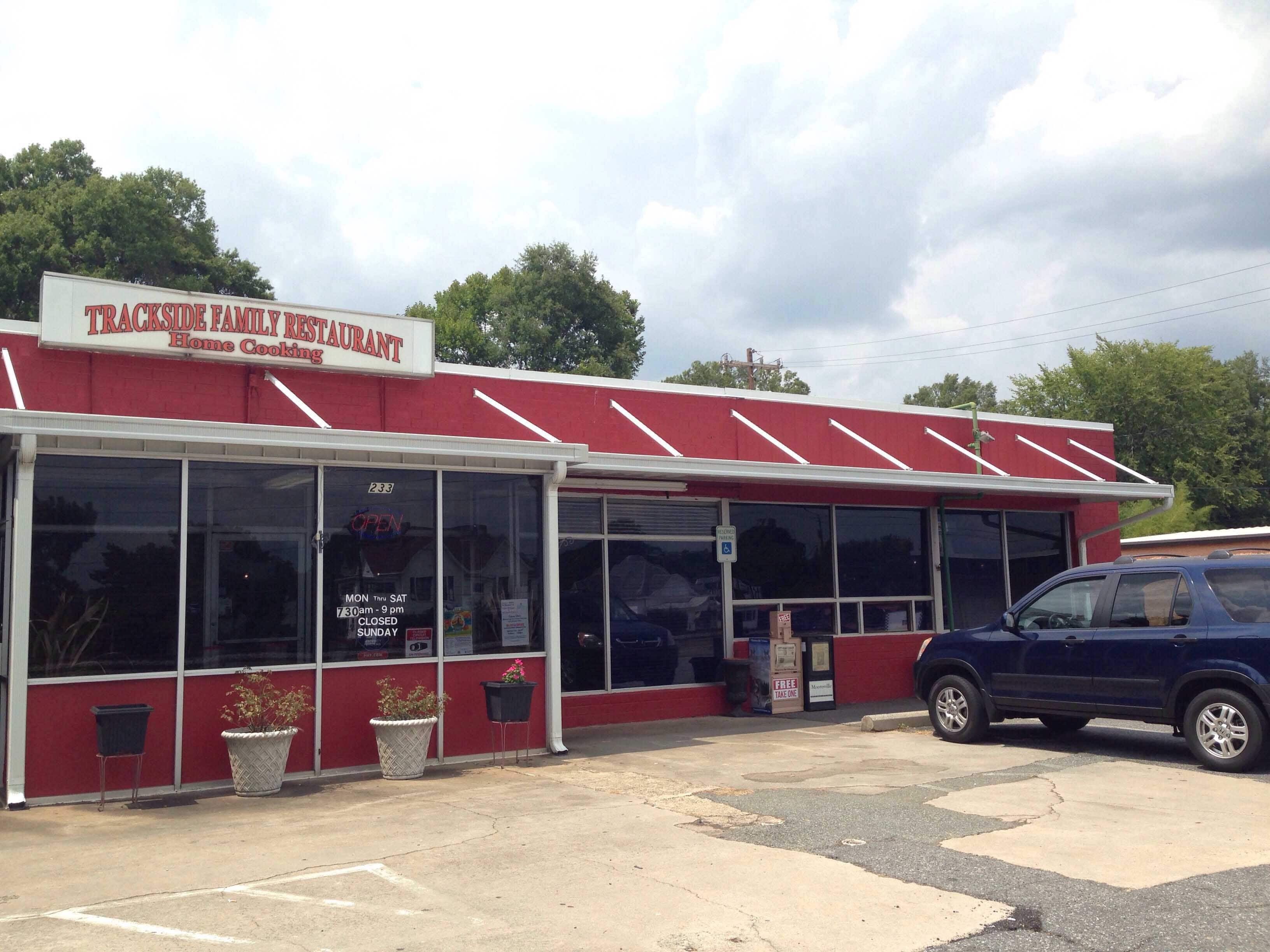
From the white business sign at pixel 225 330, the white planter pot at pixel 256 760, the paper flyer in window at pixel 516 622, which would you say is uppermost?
the white business sign at pixel 225 330

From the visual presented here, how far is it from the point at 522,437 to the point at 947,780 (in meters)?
6.87

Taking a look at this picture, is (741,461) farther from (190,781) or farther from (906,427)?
(190,781)

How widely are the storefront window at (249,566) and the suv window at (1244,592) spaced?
860 centimetres

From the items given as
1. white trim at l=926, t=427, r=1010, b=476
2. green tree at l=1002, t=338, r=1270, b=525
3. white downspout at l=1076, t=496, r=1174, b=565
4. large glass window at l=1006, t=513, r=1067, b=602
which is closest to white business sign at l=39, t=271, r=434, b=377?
white trim at l=926, t=427, r=1010, b=476

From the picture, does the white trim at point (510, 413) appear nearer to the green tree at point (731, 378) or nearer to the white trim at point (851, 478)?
the white trim at point (851, 478)

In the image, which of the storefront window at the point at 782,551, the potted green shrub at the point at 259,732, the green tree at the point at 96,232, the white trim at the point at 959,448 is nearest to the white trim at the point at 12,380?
the potted green shrub at the point at 259,732

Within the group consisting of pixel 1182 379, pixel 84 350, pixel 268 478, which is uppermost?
pixel 1182 379

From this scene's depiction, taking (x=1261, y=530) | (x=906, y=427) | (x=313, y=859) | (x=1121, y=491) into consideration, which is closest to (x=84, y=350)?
(x=313, y=859)

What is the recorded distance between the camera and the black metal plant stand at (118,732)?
9289 millimetres

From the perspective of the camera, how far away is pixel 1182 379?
4588cm

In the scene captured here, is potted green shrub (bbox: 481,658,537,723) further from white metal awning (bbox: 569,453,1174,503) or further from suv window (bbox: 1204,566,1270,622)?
suv window (bbox: 1204,566,1270,622)

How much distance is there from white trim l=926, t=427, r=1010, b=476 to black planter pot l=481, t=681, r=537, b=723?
1008 cm

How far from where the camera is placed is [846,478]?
1489cm

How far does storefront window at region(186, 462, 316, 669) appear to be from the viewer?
34.1 feet
